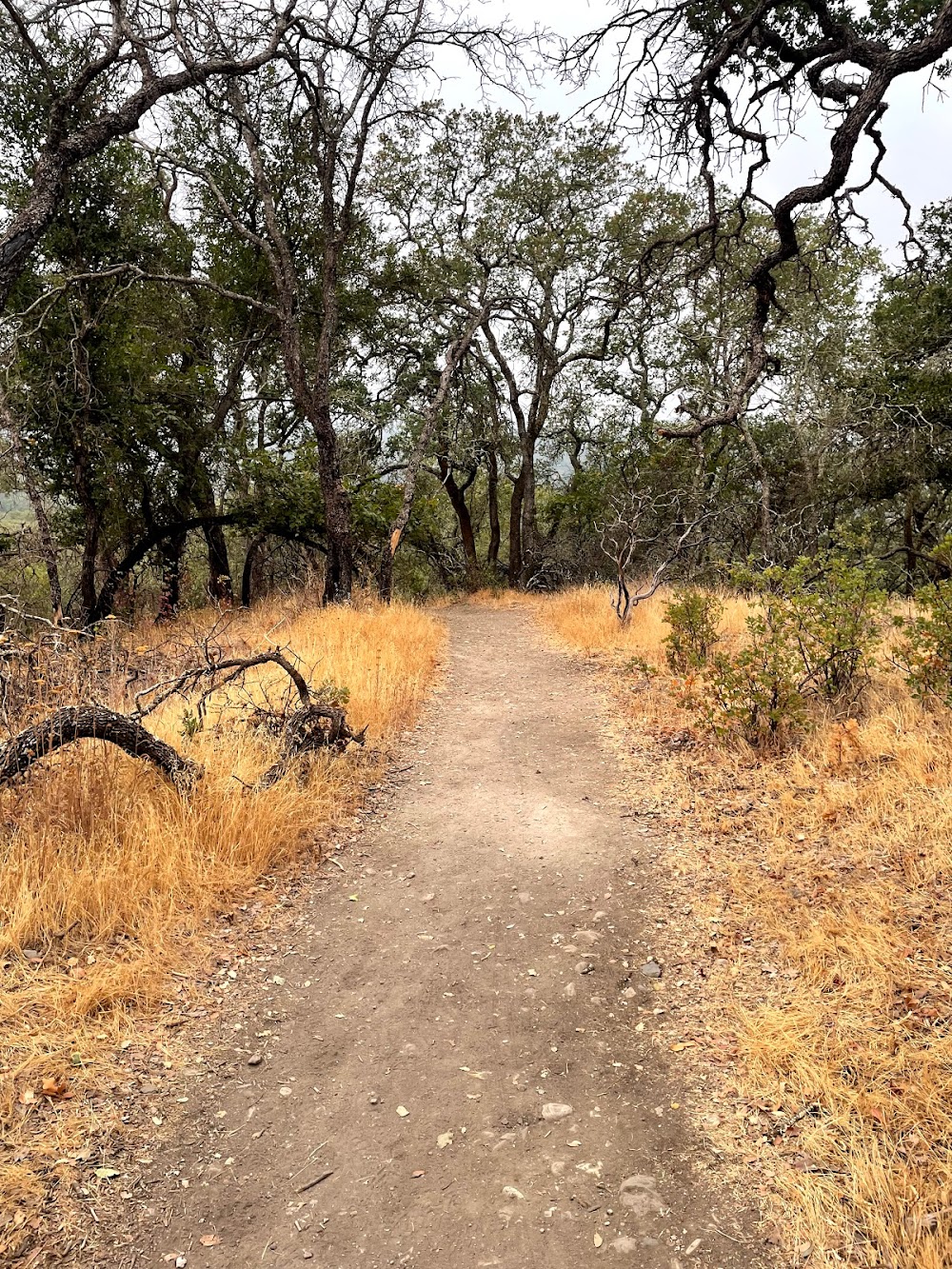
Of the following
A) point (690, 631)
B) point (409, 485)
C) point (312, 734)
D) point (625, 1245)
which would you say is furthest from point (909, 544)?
point (625, 1245)

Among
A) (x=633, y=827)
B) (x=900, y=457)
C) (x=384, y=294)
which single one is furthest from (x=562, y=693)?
(x=384, y=294)

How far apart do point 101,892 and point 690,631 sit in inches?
232

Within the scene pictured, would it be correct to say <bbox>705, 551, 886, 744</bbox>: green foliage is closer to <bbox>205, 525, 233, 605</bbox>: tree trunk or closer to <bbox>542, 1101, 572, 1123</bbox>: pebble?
<bbox>542, 1101, 572, 1123</bbox>: pebble

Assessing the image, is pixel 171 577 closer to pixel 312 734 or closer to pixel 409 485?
pixel 409 485

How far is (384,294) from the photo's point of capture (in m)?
16.2

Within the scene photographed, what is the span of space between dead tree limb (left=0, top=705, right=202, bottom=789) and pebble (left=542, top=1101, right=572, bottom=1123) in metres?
2.57

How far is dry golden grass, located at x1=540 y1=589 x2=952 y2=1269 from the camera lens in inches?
81.4

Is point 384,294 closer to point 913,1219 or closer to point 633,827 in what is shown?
point 633,827

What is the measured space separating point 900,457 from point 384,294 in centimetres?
1136

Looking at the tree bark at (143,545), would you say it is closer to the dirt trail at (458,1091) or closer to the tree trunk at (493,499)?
the tree trunk at (493,499)

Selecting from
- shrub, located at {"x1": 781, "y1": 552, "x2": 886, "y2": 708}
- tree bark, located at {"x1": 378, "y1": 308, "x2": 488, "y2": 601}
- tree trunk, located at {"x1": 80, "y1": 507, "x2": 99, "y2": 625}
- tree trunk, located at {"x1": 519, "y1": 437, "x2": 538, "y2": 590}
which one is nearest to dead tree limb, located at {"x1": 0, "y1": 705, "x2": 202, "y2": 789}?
shrub, located at {"x1": 781, "y1": 552, "x2": 886, "y2": 708}

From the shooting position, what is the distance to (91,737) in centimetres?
386

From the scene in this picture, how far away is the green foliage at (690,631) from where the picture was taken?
727cm

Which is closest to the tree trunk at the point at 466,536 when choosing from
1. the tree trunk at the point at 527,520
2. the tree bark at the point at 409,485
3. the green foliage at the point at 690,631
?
the tree trunk at the point at 527,520
